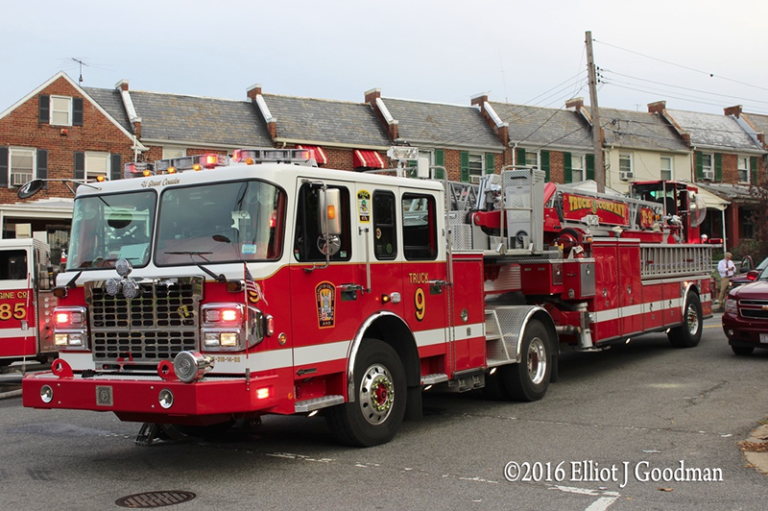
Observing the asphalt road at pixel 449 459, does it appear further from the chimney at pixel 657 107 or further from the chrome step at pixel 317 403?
the chimney at pixel 657 107

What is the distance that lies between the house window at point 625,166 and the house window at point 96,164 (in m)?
24.9

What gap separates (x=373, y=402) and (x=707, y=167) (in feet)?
140

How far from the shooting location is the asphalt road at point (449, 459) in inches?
247

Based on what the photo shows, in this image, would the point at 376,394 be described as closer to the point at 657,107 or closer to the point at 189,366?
the point at 189,366

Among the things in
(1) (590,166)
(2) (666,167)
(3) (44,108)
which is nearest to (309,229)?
(3) (44,108)

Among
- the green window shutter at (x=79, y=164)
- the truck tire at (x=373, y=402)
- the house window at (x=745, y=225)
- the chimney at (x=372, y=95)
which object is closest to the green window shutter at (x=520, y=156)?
the chimney at (x=372, y=95)

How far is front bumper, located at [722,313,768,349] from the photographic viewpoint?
13.3 meters

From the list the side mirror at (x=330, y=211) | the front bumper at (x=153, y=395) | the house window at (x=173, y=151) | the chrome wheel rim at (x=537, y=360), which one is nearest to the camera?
the front bumper at (x=153, y=395)

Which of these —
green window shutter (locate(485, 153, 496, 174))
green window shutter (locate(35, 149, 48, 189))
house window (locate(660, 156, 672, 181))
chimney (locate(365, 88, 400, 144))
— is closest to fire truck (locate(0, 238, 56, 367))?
green window shutter (locate(35, 149, 48, 189))

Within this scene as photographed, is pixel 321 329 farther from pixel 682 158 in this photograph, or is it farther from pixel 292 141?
pixel 682 158

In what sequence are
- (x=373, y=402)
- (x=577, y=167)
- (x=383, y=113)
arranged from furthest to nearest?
(x=577, y=167), (x=383, y=113), (x=373, y=402)

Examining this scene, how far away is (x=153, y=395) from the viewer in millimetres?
6637

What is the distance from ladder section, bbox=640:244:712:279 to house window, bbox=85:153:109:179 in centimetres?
2249

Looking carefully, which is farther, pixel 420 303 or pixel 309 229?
pixel 420 303
